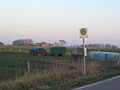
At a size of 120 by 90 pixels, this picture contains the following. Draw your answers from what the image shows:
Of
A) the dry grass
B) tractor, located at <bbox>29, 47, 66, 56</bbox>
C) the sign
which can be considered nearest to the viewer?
the dry grass

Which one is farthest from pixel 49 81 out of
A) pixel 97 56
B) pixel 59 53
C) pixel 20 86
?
pixel 59 53

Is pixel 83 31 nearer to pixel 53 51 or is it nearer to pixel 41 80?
pixel 41 80

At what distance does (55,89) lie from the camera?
38.4ft

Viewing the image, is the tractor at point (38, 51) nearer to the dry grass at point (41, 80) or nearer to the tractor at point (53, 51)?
the tractor at point (53, 51)

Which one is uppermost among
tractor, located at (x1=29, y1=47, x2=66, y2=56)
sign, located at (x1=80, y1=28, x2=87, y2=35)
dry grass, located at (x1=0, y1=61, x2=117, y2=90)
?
sign, located at (x1=80, y1=28, x2=87, y2=35)

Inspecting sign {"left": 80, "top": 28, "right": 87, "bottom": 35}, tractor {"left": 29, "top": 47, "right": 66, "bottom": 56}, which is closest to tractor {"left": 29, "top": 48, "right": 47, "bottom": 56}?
tractor {"left": 29, "top": 47, "right": 66, "bottom": 56}

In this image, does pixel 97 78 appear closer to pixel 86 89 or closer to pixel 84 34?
pixel 84 34

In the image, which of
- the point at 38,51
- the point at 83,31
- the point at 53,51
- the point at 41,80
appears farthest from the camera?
the point at 38,51

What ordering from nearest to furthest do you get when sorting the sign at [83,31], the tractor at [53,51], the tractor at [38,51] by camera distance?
the sign at [83,31], the tractor at [53,51], the tractor at [38,51]

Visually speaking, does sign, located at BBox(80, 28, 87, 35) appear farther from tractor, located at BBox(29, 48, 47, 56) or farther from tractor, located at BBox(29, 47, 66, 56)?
tractor, located at BBox(29, 48, 47, 56)

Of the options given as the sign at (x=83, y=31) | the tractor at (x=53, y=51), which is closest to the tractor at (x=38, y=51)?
the tractor at (x=53, y=51)

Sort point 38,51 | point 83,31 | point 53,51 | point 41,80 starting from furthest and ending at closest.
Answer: point 38,51, point 53,51, point 83,31, point 41,80

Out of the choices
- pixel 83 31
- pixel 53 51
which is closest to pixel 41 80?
pixel 83 31

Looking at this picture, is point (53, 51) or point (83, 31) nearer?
point (83, 31)
